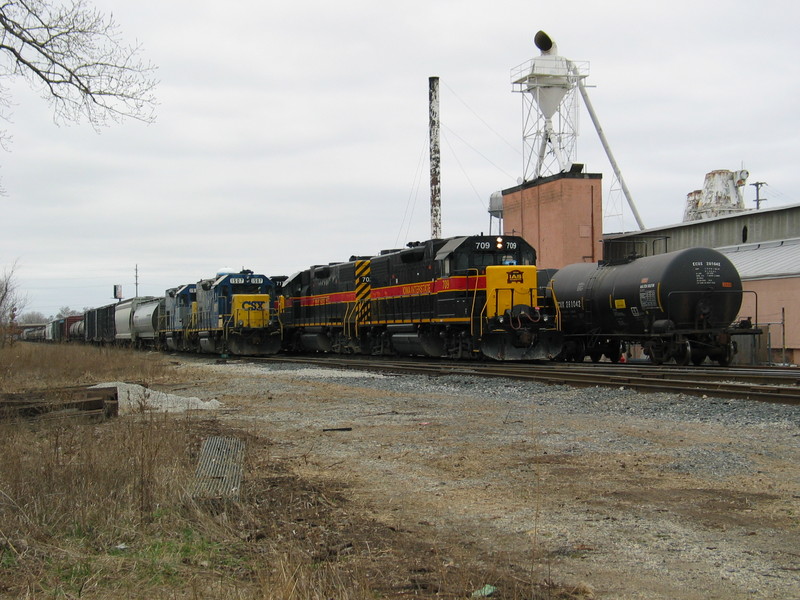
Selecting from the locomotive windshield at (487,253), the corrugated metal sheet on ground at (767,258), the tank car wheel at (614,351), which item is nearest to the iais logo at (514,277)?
the locomotive windshield at (487,253)

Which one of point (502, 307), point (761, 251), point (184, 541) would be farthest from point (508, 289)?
point (184, 541)

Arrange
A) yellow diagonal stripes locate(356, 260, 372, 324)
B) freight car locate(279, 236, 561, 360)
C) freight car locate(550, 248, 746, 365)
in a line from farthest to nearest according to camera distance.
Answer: yellow diagonal stripes locate(356, 260, 372, 324) < freight car locate(279, 236, 561, 360) < freight car locate(550, 248, 746, 365)

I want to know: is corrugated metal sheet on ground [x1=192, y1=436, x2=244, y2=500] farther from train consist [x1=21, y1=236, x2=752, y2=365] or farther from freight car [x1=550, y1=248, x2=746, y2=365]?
freight car [x1=550, y1=248, x2=746, y2=365]

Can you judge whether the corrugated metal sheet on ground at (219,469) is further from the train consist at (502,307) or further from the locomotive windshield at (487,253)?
the locomotive windshield at (487,253)

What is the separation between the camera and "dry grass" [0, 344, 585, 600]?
3969 mm

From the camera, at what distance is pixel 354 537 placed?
4.89 metres

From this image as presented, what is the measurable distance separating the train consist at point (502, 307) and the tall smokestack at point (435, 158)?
43.9 feet

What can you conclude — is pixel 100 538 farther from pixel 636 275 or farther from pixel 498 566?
pixel 636 275

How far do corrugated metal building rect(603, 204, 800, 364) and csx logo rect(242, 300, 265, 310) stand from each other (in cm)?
1460

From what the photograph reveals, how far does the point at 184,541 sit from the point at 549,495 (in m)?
2.70

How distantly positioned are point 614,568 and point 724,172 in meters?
48.7

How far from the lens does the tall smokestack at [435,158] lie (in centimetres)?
4419

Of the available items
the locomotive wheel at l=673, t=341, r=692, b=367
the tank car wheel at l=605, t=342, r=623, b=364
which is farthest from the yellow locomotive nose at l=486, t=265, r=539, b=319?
the tank car wheel at l=605, t=342, r=623, b=364

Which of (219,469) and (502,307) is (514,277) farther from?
(219,469)
